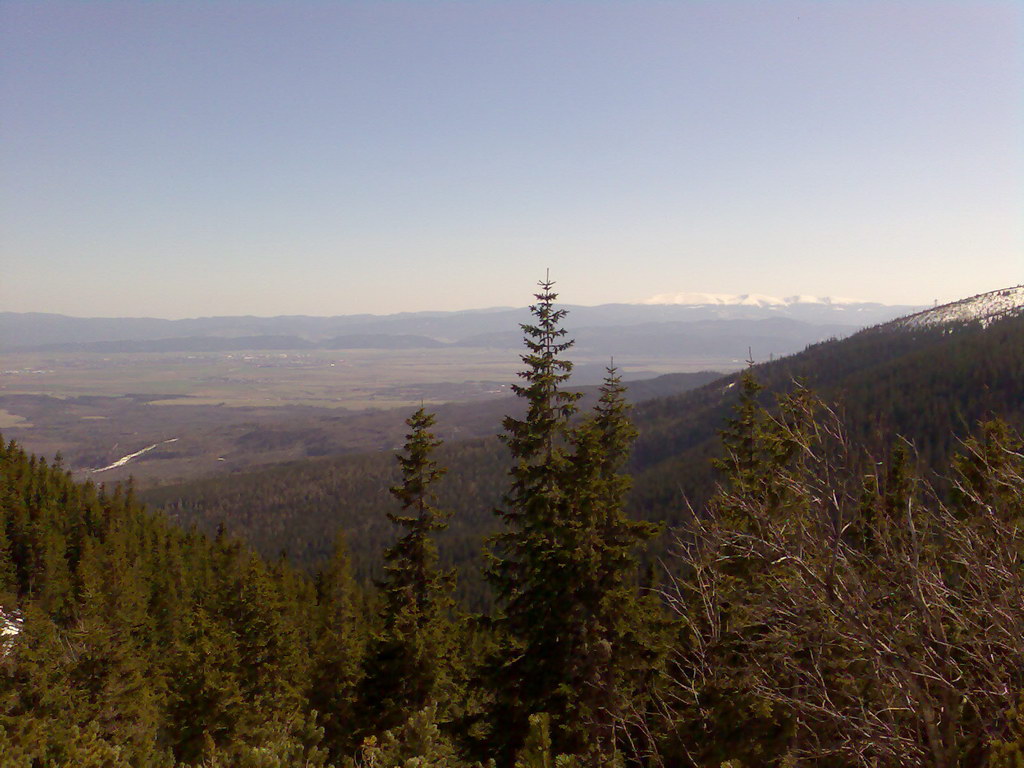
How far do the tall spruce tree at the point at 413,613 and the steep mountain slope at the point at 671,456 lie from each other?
5315 cm

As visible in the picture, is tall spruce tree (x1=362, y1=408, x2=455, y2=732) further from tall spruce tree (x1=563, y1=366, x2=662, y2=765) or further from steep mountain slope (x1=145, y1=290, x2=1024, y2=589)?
steep mountain slope (x1=145, y1=290, x2=1024, y2=589)

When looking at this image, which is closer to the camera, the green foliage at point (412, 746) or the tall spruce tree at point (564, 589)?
the green foliage at point (412, 746)

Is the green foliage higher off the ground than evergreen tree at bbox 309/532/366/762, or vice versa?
the green foliage

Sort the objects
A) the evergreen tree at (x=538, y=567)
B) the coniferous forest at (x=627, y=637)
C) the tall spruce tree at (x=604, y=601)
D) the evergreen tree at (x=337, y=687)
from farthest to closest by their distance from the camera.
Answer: the evergreen tree at (x=337, y=687) < the evergreen tree at (x=538, y=567) < the tall spruce tree at (x=604, y=601) < the coniferous forest at (x=627, y=637)

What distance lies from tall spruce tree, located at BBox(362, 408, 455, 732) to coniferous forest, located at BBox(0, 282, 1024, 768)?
0.09 meters

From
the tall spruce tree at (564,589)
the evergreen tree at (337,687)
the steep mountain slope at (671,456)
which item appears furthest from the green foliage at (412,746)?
the steep mountain slope at (671,456)

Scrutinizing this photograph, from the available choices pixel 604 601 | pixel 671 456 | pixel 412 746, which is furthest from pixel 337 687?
pixel 671 456

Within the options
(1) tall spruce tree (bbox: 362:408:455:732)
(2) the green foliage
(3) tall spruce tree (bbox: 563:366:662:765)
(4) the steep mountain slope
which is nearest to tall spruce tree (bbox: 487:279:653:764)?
(3) tall spruce tree (bbox: 563:366:662:765)

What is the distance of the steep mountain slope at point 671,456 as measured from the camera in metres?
101

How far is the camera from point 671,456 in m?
153

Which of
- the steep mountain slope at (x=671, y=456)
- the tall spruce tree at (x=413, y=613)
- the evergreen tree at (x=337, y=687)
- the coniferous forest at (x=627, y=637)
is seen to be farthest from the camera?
the steep mountain slope at (x=671, y=456)

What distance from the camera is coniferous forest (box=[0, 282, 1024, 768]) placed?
6145mm

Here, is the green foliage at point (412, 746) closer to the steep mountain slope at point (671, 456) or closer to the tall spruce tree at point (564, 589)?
the tall spruce tree at point (564, 589)

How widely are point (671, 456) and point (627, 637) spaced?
145 meters
